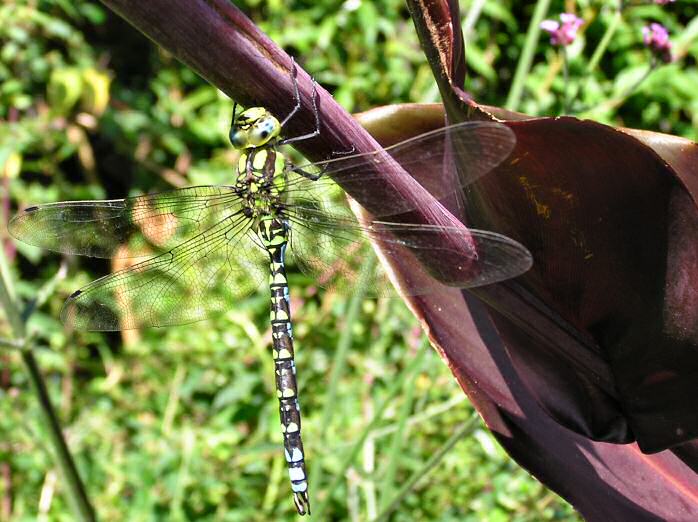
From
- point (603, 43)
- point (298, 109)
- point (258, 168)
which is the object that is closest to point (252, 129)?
point (258, 168)

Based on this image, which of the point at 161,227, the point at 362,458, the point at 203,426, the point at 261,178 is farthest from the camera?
the point at 203,426

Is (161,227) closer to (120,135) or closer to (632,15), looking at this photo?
(120,135)

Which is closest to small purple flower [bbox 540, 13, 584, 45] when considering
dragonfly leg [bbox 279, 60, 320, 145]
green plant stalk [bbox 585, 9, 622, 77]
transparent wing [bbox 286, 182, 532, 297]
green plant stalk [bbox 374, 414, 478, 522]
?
green plant stalk [bbox 585, 9, 622, 77]

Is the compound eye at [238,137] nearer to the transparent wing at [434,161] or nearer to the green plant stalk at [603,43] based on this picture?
the transparent wing at [434,161]

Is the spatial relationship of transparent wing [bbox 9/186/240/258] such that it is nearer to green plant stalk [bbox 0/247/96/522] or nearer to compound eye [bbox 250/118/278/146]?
green plant stalk [bbox 0/247/96/522]

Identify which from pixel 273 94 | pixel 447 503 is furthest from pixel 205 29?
pixel 447 503

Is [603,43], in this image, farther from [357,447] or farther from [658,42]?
[357,447]

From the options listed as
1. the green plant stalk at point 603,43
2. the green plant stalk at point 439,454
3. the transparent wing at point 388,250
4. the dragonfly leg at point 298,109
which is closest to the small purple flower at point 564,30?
the green plant stalk at point 603,43
